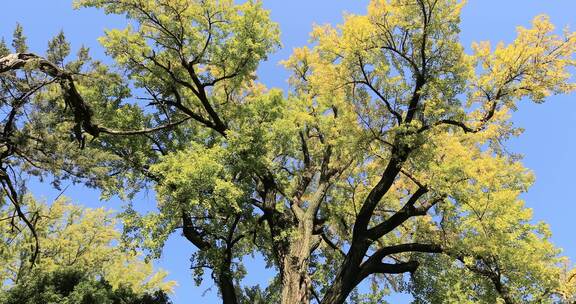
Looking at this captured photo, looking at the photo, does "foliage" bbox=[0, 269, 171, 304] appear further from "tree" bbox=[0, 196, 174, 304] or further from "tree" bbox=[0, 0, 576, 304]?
"tree" bbox=[0, 0, 576, 304]

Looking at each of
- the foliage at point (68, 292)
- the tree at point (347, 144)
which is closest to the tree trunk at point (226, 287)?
the tree at point (347, 144)

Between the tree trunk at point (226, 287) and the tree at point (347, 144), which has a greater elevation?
the tree at point (347, 144)

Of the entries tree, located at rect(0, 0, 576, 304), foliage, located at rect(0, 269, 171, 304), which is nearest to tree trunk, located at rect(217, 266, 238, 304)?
tree, located at rect(0, 0, 576, 304)

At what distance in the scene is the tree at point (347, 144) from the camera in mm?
11039

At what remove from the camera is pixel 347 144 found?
12.3m

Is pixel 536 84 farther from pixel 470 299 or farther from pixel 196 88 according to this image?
pixel 196 88

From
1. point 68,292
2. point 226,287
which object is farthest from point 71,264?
point 226,287

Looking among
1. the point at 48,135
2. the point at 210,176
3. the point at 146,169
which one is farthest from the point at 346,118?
the point at 48,135

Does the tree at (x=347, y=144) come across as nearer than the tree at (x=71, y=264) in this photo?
Yes

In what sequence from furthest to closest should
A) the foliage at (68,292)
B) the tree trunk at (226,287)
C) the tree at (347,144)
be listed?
the foliage at (68,292) → the tree trunk at (226,287) → the tree at (347,144)

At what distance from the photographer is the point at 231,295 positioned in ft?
43.5

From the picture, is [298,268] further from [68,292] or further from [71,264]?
[71,264]

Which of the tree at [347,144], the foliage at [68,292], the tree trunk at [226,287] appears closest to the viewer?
the tree at [347,144]

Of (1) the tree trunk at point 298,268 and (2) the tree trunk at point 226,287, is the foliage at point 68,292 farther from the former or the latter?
(1) the tree trunk at point 298,268
